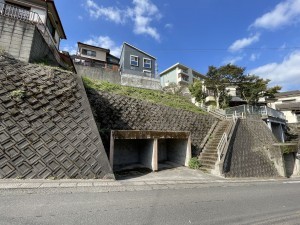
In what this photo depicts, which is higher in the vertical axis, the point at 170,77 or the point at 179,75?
the point at 170,77

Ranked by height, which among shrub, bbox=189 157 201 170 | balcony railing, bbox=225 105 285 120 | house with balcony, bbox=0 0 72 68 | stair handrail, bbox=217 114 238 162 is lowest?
shrub, bbox=189 157 201 170

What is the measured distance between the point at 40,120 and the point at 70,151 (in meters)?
1.74

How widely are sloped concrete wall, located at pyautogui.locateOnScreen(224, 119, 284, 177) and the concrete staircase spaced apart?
32.8 inches

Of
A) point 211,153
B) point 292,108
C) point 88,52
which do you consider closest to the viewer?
point 211,153

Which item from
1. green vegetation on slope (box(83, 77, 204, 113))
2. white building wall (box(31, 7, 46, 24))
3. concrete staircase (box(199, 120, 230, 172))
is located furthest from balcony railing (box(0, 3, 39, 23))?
concrete staircase (box(199, 120, 230, 172))

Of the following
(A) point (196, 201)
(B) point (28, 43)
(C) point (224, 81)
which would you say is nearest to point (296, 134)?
(C) point (224, 81)

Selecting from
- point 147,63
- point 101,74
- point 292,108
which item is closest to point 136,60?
point 147,63

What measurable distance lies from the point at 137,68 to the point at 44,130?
898 inches

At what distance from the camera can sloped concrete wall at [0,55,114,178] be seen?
6.02m

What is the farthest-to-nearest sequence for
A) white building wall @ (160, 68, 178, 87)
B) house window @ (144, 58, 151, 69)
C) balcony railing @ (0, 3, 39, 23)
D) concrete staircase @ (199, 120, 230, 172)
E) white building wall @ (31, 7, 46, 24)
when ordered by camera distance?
white building wall @ (160, 68, 178, 87), house window @ (144, 58, 151, 69), white building wall @ (31, 7, 46, 24), balcony railing @ (0, 3, 39, 23), concrete staircase @ (199, 120, 230, 172)

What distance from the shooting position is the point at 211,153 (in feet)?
40.4

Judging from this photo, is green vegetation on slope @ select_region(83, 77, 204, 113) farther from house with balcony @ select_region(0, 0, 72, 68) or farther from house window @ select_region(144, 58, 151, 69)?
house window @ select_region(144, 58, 151, 69)

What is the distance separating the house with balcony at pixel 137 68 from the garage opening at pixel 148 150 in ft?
39.1

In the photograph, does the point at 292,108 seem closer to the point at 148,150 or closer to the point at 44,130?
the point at 148,150
